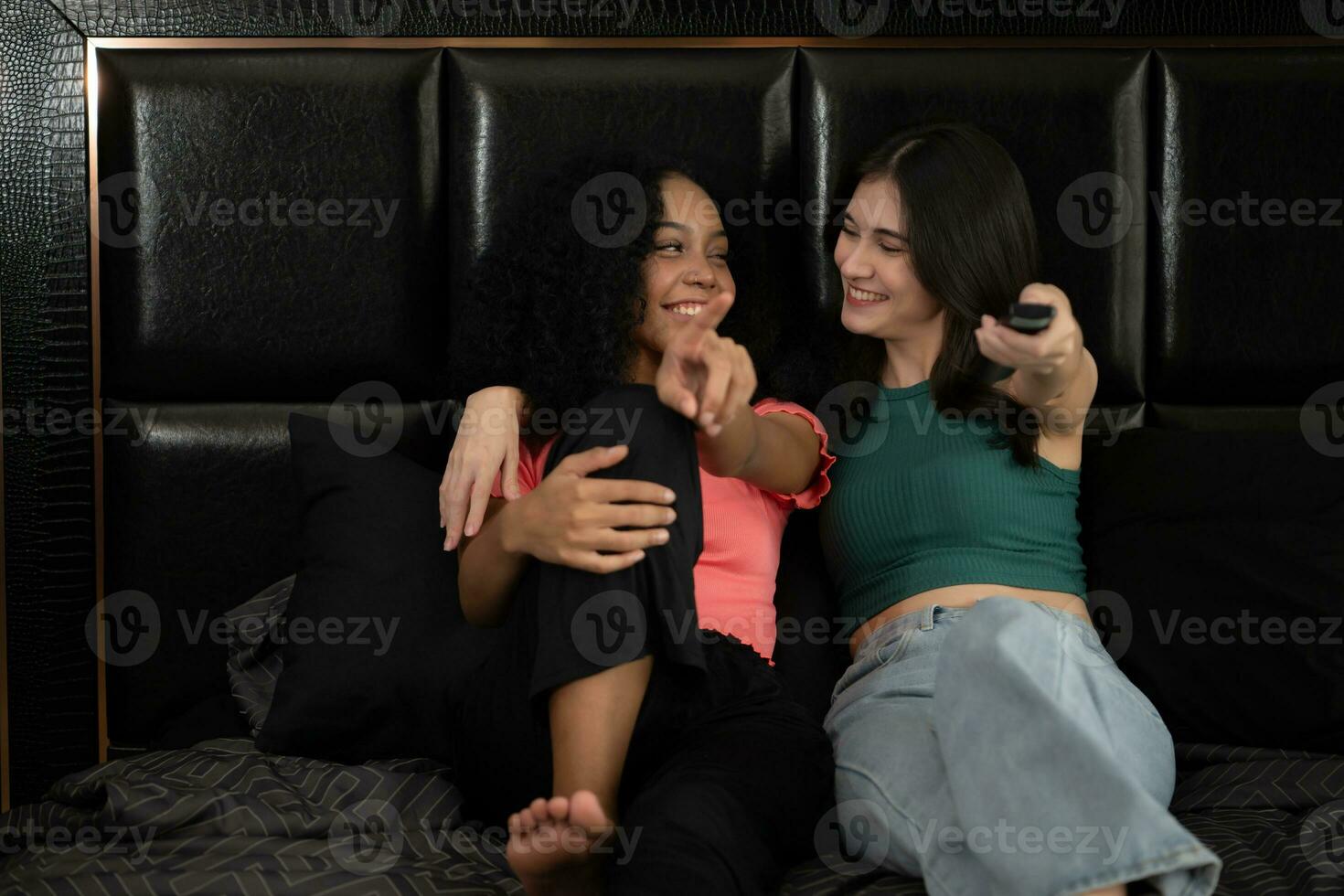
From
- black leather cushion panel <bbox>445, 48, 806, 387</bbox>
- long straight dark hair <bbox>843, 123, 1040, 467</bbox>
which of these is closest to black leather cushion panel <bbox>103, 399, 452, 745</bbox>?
black leather cushion panel <bbox>445, 48, 806, 387</bbox>

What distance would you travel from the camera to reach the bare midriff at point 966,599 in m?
1.49

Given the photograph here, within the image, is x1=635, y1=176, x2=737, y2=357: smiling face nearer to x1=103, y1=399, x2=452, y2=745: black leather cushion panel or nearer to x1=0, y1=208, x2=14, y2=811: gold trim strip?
x1=103, y1=399, x2=452, y2=745: black leather cushion panel

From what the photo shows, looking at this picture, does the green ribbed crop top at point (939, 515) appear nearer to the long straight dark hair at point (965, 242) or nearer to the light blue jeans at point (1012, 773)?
the long straight dark hair at point (965, 242)

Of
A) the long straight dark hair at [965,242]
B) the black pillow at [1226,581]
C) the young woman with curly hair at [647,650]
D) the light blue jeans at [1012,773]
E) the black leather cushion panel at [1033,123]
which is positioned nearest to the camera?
the light blue jeans at [1012,773]

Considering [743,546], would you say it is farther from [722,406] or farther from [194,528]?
[194,528]

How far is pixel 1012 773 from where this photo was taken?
1065 millimetres

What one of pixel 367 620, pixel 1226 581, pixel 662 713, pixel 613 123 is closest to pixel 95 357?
pixel 367 620

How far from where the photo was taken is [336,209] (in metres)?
1.88

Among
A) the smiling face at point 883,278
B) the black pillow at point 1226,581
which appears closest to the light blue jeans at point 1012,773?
the black pillow at point 1226,581

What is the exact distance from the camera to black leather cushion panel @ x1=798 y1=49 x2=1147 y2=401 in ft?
6.06

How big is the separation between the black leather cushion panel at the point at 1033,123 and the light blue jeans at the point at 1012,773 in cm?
Result: 69

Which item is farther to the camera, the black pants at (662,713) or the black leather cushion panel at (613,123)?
the black leather cushion panel at (613,123)

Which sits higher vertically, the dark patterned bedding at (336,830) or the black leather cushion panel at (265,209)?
the black leather cushion panel at (265,209)

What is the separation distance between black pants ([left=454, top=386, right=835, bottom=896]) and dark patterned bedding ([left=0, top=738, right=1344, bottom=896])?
8 centimetres
